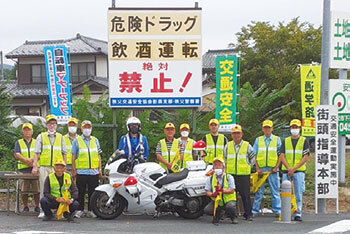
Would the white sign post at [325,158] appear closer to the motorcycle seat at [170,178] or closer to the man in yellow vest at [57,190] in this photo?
the motorcycle seat at [170,178]

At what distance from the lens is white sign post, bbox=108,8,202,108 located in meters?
13.9

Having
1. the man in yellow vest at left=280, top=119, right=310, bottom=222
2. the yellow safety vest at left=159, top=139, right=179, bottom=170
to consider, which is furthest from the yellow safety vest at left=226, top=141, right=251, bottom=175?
the yellow safety vest at left=159, top=139, right=179, bottom=170

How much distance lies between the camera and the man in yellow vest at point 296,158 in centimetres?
1159

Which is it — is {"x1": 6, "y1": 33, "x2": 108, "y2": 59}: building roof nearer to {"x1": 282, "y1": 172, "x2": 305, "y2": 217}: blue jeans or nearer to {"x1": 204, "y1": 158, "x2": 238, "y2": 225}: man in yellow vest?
{"x1": 282, "y1": 172, "x2": 305, "y2": 217}: blue jeans

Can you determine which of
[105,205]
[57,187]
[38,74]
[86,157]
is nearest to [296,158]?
[105,205]

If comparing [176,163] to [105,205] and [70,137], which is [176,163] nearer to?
[105,205]

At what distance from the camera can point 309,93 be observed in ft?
55.5

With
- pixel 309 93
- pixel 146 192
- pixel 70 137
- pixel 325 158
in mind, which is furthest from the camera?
pixel 309 93

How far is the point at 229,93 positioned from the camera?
14.7 metres

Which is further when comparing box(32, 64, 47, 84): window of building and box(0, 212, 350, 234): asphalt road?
box(32, 64, 47, 84): window of building

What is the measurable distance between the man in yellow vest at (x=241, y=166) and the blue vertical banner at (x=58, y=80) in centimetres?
541

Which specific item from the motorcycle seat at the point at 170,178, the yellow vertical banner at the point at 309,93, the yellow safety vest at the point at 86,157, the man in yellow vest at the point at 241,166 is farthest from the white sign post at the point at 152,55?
the yellow vertical banner at the point at 309,93

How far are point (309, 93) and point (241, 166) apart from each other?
6.18 metres

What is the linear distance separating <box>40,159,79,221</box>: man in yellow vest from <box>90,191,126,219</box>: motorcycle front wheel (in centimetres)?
36
